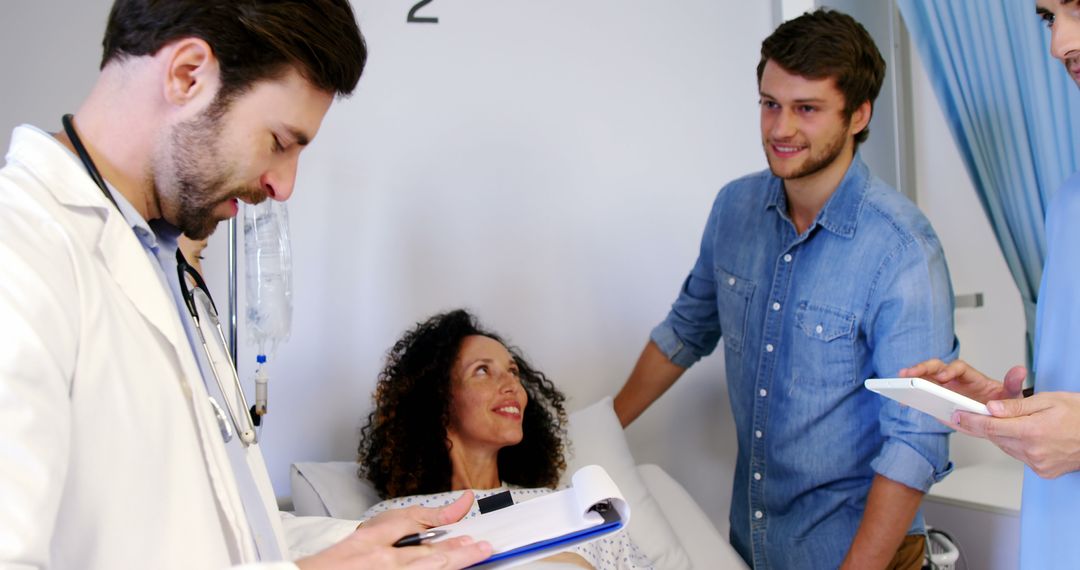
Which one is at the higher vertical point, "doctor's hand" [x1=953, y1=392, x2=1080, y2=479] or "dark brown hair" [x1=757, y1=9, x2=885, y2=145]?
"dark brown hair" [x1=757, y1=9, x2=885, y2=145]

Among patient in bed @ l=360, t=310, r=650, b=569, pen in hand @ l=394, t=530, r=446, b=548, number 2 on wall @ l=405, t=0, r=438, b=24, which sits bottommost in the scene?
patient in bed @ l=360, t=310, r=650, b=569

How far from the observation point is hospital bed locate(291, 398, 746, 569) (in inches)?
81.5

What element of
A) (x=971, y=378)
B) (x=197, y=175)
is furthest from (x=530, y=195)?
(x=197, y=175)

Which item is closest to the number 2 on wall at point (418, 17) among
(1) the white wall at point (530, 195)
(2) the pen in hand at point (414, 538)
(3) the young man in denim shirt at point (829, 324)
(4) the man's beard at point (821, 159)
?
(1) the white wall at point (530, 195)

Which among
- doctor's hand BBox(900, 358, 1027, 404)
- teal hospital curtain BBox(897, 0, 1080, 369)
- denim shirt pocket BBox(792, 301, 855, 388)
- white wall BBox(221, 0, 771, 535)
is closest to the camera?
doctor's hand BBox(900, 358, 1027, 404)

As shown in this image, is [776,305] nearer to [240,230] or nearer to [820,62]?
[820,62]

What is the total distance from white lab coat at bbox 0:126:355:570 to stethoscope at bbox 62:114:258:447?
4 centimetres

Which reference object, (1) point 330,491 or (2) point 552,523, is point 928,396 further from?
(1) point 330,491

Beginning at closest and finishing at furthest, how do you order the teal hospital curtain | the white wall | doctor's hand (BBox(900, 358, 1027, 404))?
1. doctor's hand (BBox(900, 358, 1027, 404))
2. the teal hospital curtain
3. the white wall

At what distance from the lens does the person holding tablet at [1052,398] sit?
121 cm

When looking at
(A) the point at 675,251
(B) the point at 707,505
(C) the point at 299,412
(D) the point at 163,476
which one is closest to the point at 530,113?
Answer: (A) the point at 675,251

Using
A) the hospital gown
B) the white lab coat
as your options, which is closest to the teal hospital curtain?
the hospital gown

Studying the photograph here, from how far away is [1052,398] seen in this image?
122 cm

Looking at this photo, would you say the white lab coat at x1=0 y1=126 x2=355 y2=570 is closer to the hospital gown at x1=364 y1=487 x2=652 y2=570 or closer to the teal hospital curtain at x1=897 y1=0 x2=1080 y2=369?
the hospital gown at x1=364 y1=487 x2=652 y2=570
